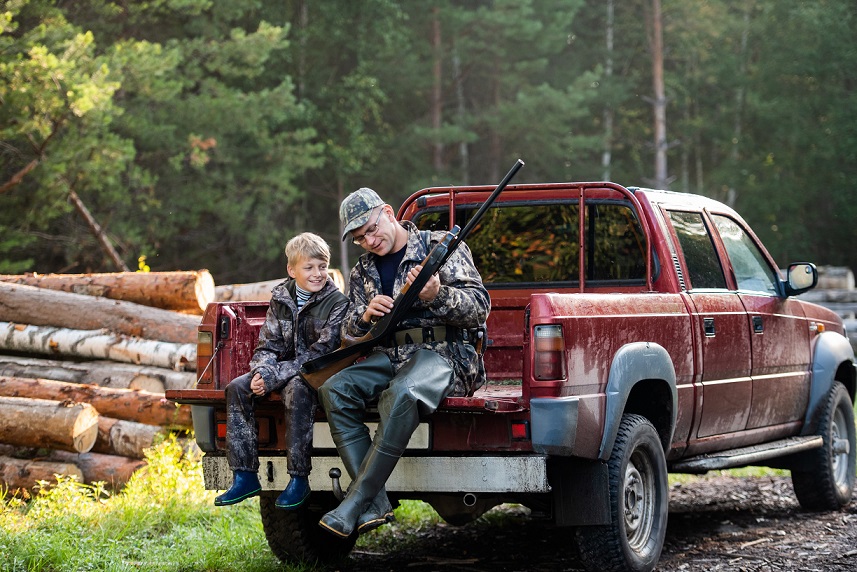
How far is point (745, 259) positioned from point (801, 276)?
378mm

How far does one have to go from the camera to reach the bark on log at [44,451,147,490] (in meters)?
8.99

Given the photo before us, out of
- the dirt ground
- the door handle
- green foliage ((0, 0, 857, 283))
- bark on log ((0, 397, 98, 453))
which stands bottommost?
the dirt ground

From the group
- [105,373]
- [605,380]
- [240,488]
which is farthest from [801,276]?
[105,373]

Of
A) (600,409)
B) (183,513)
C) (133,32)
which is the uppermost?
(133,32)

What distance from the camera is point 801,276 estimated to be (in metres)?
7.53

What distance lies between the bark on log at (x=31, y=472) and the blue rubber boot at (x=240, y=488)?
3.83 metres

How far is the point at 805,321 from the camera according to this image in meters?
8.02

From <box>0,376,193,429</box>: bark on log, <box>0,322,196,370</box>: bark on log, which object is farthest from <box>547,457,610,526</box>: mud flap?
<box>0,322,196,370</box>: bark on log

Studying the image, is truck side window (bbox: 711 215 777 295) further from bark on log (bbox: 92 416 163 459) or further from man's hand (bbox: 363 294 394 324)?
bark on log (bbox: 92 416 163 459)

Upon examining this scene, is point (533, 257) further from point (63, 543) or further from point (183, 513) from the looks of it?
point (63, 543)

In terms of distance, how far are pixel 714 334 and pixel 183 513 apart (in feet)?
11.6

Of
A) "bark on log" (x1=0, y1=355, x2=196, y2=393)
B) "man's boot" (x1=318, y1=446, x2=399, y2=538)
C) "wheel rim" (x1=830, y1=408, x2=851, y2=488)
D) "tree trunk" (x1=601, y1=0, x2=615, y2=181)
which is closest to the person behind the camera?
"man's boot" (x1=318, y1=446, x2=399, y2=538)

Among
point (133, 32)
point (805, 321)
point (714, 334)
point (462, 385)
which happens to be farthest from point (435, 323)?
point (133, 32)

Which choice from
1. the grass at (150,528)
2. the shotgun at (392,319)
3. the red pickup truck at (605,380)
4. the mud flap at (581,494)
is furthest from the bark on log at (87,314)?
the mud flap at (581,494)
